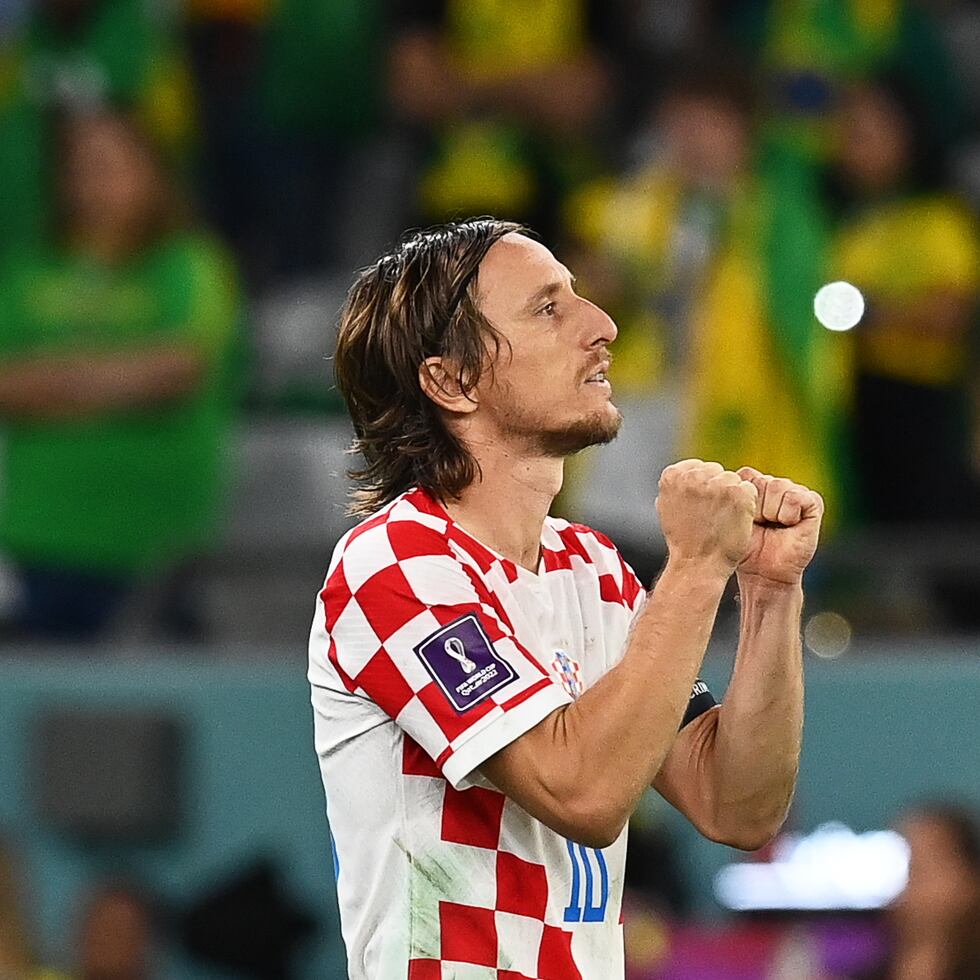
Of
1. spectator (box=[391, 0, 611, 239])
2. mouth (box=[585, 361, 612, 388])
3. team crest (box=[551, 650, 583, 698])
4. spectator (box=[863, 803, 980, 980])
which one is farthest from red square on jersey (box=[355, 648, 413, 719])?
spectator (box=[391, 0, 611, 239])

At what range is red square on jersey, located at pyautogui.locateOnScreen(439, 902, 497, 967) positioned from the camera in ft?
9.73

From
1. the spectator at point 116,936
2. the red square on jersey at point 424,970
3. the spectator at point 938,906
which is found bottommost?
the spectator at point 116,936

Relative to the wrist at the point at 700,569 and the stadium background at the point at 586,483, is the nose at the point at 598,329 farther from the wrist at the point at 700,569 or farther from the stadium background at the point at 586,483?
the stadium background at the point at 586,483

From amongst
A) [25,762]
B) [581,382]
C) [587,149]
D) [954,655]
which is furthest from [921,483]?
[581,382]

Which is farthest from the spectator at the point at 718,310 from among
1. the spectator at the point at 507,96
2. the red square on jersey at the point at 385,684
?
the red square on jersey at the point at 385,684

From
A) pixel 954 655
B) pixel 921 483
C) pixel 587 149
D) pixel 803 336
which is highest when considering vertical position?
pixel 587 149

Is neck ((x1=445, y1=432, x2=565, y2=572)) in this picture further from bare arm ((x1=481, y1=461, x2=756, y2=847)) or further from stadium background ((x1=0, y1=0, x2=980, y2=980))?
stadium background ((x1=0, y1=0, x2=980, y2=980))

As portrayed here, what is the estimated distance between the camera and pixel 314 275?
327 inches

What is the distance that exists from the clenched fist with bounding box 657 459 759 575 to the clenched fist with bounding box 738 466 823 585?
0.70 ft

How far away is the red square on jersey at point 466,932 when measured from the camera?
117 inches

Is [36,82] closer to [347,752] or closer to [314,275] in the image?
[314,275]

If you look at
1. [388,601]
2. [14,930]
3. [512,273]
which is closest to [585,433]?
[512,273]

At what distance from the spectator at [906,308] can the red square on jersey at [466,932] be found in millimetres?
4130

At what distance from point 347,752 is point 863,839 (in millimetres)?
3662
